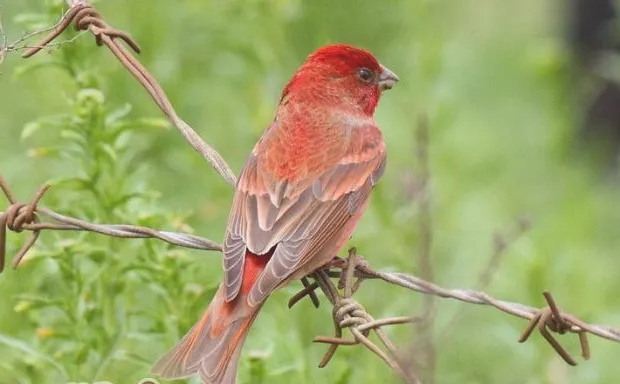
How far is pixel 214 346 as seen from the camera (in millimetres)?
4570

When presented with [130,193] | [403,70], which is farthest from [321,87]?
[403,70]

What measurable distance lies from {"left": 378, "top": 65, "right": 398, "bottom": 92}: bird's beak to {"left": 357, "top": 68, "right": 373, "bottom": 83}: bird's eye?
49 mm

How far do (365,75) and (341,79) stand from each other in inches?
5.5

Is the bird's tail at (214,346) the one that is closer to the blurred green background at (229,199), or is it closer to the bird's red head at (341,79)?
the blurred green background at (229,199)

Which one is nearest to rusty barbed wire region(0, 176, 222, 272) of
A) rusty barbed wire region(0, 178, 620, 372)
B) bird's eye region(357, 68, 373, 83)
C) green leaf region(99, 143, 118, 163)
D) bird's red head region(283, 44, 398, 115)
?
rusty barbed wire region(0, 178, 620, 372)

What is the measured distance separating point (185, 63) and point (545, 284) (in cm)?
292

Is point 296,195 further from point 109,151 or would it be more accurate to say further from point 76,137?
point 76,137

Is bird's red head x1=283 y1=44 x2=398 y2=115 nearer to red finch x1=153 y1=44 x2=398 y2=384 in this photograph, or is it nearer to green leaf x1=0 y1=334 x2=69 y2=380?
red finch x1=153 y1=44 x2=398 y2=384

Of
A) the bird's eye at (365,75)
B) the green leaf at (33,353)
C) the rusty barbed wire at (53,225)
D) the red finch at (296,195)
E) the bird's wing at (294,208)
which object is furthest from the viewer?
the bird's eye at (365,75)

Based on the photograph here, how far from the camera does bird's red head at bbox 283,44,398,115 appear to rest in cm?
601

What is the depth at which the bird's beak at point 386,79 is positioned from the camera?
620 cm

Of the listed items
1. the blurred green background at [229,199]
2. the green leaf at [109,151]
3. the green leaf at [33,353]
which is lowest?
the blurred green background at [229,199]

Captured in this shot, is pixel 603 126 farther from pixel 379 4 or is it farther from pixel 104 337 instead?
pixel 104 337

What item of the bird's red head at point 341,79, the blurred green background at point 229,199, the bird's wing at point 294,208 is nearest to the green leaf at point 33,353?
the blurred green background at point 229,199
